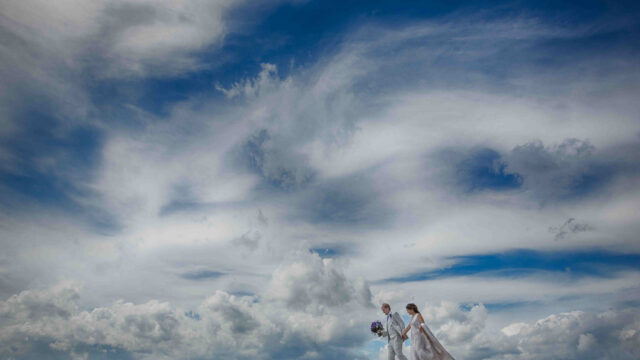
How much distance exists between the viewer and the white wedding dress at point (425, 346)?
25547 mm

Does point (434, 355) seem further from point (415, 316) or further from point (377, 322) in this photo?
point (377, 322)

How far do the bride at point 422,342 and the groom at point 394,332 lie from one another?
237cm

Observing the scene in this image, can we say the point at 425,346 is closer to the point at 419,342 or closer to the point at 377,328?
the point at 419,342

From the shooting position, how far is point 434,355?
2562cm

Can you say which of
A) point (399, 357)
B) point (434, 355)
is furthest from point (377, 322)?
point (434, 355)

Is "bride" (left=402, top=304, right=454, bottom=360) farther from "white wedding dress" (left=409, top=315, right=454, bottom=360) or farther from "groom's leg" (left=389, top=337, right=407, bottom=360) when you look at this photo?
"groom's leg" (left=389, top=337, right=407, bottom=360)

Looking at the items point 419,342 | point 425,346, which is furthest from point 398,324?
point 425,346

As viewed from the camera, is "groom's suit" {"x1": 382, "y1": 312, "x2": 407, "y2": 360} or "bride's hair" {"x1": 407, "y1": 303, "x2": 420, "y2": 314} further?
"groom's suit" {"x1": 382, "y1": 312, "x2": 407, "y2": 360}

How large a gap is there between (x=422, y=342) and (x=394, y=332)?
311 cm

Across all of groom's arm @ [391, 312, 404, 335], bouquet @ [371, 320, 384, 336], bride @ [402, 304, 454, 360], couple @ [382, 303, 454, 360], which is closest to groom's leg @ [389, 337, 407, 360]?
couple @ [382, 303, 454, 360]

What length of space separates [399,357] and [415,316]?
4.16m

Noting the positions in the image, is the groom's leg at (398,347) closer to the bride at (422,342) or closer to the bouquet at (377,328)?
the bouquet at (377,328)

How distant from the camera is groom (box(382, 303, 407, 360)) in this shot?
2871 centimetres

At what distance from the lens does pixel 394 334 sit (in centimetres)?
2881
